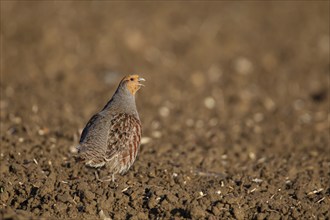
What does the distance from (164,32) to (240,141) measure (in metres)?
5.06

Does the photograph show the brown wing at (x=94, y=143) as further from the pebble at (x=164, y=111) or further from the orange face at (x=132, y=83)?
the pebble at (x=164, y=111)

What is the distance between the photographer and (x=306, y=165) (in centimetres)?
692

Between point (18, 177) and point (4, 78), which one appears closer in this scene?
point (18, 177)

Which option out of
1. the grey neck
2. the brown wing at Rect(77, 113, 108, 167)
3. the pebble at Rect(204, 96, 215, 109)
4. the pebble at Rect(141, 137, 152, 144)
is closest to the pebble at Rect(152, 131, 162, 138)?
the pebble at Rect(141, 137, 152, 144)

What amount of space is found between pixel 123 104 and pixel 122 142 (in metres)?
0.51

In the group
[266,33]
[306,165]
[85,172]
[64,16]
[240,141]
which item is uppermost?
[64,16]

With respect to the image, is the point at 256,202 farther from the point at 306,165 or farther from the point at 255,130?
the point at 255,130

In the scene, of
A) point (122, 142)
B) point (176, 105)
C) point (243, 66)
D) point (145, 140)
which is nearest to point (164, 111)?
point (176, 105)

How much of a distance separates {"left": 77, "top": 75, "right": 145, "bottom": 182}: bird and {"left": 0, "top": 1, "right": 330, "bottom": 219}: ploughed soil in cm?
20

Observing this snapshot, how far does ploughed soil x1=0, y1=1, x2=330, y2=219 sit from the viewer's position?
201 inches

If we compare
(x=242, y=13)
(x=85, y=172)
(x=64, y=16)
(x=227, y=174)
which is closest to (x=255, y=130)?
(x=227, y=174)

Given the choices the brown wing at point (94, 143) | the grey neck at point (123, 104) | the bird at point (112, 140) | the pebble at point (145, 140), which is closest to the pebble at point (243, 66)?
the pebble at point (145, 140)

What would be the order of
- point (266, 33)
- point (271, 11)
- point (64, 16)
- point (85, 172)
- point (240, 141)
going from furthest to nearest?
point (271, 11)
point (266, 33)
point (64, 16)
point (240, 141)
point (85, 172)

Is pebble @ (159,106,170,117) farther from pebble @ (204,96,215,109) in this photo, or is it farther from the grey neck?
the grey neck
